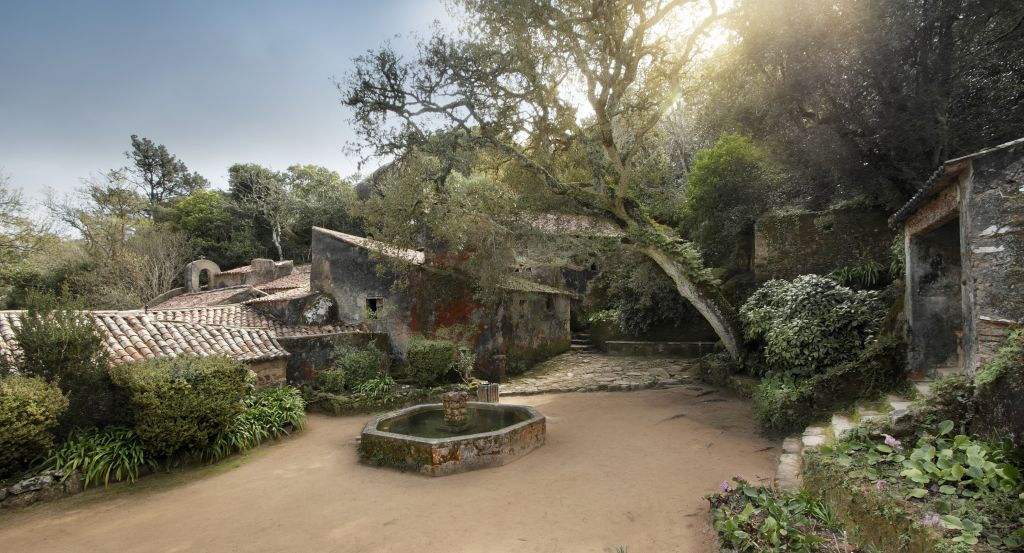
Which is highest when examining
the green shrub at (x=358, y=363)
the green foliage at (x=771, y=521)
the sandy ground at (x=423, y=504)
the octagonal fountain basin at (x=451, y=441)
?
the green shrub at (x=358, y=363)

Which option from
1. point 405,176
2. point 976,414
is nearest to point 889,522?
point 976,414

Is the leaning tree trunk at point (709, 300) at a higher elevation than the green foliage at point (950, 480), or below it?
higher

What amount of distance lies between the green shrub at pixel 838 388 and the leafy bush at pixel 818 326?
18.0 inches

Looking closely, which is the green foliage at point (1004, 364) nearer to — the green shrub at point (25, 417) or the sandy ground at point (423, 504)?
the sandy ground at point (423, 504)

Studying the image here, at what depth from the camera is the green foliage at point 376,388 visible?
10766 millimetres

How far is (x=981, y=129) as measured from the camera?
32.9 ft

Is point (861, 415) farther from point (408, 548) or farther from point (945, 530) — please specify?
point (408, 548)

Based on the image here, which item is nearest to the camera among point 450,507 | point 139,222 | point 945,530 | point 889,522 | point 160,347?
point 945,530

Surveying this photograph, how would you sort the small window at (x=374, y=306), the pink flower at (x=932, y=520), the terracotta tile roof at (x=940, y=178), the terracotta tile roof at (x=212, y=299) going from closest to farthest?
the pink flower at (x=932, y=520) → the terracotta tile roof at (x=940, y=178) → the small window at (x=374, y=306) → the terracotta tile roof at (x=212, y=299)

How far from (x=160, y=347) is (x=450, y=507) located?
23.2 ft

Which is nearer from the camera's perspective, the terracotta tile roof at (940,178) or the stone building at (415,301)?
the terracotta tile roof at (940,178)

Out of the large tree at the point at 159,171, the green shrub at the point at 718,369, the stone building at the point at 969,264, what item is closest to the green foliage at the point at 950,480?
the stone building at the point at 969,264

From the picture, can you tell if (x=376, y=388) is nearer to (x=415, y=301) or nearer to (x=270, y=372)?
(x=270, y=372)

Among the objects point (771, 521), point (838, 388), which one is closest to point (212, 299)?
point (771, 521)
